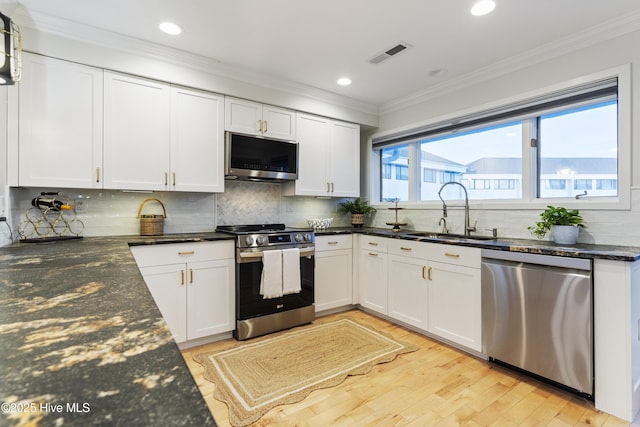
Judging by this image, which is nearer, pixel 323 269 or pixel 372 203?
pixel 323 269

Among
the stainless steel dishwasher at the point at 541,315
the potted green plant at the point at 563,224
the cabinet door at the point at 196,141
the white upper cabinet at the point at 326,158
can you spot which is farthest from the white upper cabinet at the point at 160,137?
the potted green plant at the point at 563,224

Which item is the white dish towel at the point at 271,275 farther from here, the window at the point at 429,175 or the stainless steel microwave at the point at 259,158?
the window at the point at 429,175

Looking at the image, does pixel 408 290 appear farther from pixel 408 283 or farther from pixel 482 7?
pixel 482 7

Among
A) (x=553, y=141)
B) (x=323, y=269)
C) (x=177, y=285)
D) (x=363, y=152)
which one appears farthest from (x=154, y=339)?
(x=363, y=152)

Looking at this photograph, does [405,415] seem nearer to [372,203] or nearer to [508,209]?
[508,209]

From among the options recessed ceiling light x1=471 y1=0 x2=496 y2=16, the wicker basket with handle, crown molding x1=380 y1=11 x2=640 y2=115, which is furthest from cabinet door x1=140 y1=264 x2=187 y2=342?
crown molding x1=380 y1=11 x2=640 y2=115

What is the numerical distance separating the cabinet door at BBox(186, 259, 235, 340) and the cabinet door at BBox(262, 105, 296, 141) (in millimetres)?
1360

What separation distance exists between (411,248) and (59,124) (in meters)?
2.95

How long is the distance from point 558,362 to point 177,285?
2700mm

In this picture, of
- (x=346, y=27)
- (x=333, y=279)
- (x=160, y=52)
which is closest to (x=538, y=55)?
(x=346, y=27)

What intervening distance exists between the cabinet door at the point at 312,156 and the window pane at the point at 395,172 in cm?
91

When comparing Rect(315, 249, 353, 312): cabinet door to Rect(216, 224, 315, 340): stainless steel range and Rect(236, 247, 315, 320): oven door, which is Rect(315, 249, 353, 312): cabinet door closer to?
Rect(216, 224, 315, 340): stainless steel range

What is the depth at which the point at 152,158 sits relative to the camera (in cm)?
264

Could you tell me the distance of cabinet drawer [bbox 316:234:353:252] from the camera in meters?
3.32
